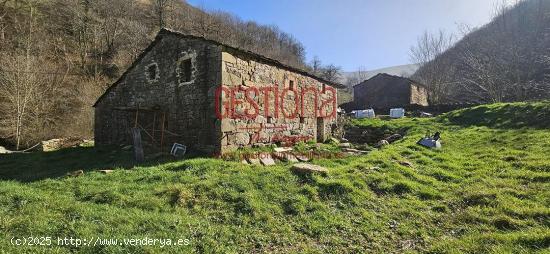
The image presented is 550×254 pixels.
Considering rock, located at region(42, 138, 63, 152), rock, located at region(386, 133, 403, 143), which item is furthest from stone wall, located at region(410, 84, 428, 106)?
rock, located at region(42, 138, 63, 152)

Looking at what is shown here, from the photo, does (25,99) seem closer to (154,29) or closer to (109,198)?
(109,198)

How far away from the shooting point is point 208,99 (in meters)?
9.20

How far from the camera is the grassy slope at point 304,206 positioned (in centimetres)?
425

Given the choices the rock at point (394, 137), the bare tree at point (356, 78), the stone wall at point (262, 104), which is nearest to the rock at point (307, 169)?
the stone wall at point (262, 104)

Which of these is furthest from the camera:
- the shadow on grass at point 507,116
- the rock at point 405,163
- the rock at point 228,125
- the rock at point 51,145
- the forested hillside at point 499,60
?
the forested hillside at point 499,60

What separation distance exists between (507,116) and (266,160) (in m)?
12.3

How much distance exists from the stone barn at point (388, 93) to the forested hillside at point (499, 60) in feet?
10.1

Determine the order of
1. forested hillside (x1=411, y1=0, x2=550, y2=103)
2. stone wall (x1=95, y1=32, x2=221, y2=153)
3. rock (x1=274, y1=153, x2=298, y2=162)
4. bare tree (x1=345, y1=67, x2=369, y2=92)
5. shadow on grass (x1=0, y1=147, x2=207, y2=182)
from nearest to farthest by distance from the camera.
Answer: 1. shadow on grass (x1=0, y1=147, x2=207, y2=182)
2. rock (x1=274, y1=153, x2=298, y2=162)
3. stone wall (x1=95, y1=32, x2=221, y2=153)
4. forested hillside (x1=411, y1=0, x2=550, y2=103)
5. bare tree (x1=345, y1=67, x2=369, y2=92)

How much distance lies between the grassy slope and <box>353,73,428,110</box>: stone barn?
21.8m

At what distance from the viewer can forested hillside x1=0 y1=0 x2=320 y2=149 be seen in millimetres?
17109

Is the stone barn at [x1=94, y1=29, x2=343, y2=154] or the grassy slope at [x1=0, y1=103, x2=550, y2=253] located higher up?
the stone barn at [x1=94, y1=29, x2=343, y2=154]

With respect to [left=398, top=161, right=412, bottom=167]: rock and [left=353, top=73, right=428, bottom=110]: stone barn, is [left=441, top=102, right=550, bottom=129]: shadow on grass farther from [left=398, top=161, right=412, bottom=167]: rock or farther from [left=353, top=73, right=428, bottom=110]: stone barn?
[left=353, top=73, right=428, bottom=110]: stone barn

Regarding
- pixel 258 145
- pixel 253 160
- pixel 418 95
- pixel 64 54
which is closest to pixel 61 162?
pixel 258 145

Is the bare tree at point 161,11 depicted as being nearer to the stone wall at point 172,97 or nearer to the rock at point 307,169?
the stone wall at point 172,97
